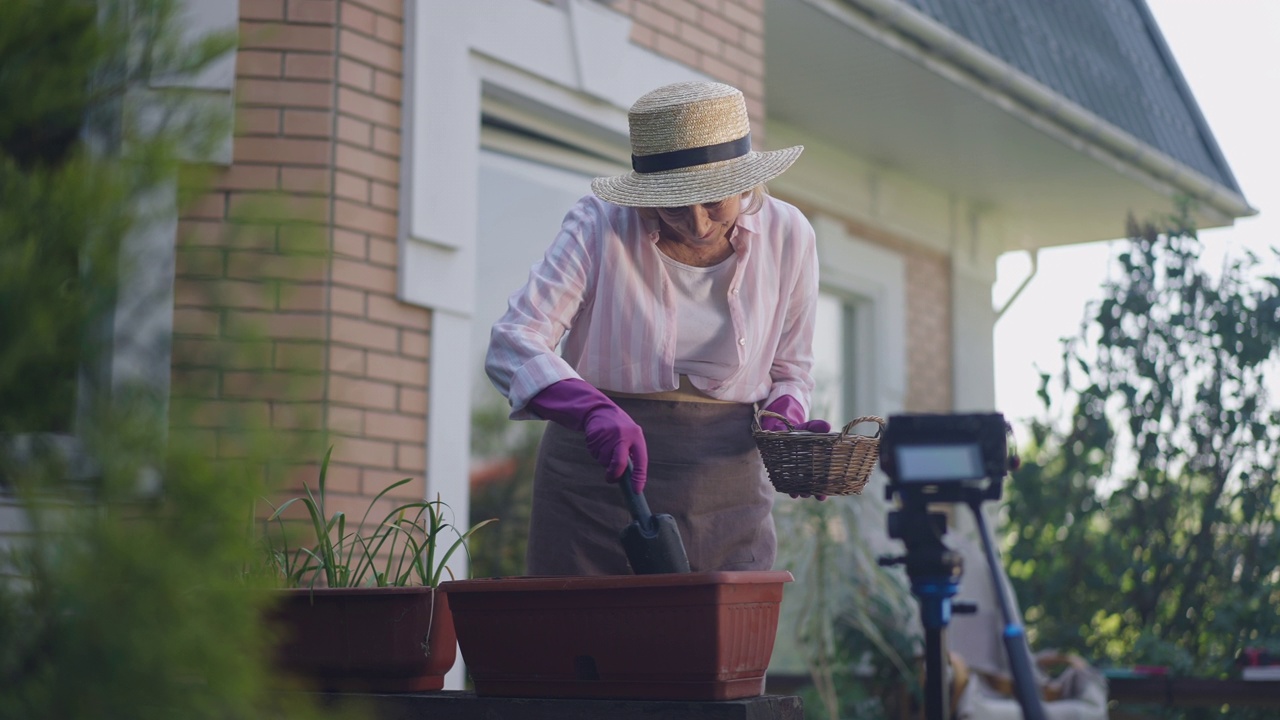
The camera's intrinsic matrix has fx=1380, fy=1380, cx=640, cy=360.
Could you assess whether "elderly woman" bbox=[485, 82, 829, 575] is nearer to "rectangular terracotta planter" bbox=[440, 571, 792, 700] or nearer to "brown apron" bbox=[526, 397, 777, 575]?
"brown apron" bbox=[526, 397, 777, 575]

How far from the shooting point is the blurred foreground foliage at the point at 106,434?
79 cm

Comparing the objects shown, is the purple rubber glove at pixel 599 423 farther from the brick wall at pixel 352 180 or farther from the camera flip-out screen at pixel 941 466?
the brick wall at pixel 352 180

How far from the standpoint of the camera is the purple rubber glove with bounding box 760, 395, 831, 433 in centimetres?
247

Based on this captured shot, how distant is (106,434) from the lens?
803 mm

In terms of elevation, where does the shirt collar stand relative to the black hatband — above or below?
below

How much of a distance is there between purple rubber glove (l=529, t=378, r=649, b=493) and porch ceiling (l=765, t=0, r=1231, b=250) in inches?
150

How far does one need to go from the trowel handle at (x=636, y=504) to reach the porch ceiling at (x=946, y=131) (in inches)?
155

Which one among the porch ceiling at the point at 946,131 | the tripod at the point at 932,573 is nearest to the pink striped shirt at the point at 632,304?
the tripod at the point at 932,573

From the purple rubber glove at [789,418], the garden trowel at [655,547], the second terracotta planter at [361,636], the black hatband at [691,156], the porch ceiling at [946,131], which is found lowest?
the second terracotta planter at [361,636]

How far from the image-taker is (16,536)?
855 millimetres

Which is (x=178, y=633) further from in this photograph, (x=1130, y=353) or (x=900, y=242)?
(x=900, y=242)

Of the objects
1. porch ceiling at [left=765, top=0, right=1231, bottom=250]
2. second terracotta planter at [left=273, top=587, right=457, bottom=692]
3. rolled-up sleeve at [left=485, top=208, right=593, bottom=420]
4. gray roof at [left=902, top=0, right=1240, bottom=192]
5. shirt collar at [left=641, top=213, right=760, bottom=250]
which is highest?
gray roof at [left=902, top=0, right=1240, bottom=192]

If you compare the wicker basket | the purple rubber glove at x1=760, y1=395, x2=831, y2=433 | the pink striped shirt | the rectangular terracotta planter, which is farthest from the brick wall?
the rectangular terracotta planter

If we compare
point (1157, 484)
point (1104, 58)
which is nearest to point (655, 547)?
point (1157, 484)
